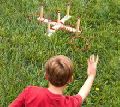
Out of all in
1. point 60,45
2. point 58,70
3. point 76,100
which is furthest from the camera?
point 60,45

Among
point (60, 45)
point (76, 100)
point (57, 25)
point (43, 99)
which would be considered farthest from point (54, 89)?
point (57, 25)

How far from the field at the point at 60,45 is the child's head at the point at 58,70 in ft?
6.48

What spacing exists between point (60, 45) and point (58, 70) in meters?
3.25

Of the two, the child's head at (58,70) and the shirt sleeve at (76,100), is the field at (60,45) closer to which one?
the shirt sleeve at (76,100)

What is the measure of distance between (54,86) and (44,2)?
4690 mm

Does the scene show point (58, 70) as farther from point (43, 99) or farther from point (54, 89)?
point (43, 99)

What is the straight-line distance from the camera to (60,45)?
23.2 feet

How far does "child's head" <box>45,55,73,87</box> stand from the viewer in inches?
151

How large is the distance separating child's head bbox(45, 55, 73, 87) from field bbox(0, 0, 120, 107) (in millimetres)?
1975

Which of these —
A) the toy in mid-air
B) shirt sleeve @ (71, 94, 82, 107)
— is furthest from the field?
shirt sleeve @ (71, 94, 82, 107)

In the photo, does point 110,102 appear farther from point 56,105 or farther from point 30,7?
point 30,7

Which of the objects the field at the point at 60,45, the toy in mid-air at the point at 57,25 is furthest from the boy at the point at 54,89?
the toy in mid-air at the point at 57,25

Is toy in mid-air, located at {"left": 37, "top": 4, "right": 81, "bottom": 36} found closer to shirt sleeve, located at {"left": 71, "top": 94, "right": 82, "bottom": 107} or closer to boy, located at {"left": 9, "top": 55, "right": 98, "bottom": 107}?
shirt sleeve, located at {"left": 71, "top": 94, "right": 82, "bottom": 107}

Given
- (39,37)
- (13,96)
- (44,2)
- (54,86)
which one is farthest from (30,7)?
(54,86)
